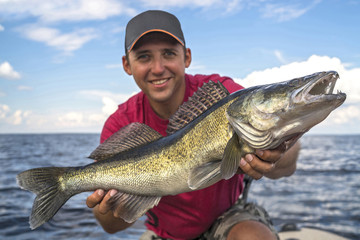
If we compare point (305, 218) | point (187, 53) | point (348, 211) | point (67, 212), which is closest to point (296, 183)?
point (348, 211)

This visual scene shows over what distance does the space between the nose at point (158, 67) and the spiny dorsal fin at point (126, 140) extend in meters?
0.70

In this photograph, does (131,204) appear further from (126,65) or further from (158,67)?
(126,65)

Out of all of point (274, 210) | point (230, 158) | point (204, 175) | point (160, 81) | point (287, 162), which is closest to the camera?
point (230, 158)

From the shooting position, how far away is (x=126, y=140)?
296 cm

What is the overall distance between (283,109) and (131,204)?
1687mm

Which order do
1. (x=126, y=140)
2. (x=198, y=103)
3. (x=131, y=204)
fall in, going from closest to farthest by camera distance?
(x=198, y=103) → (x=131, y=204) → (x=126, y=140)

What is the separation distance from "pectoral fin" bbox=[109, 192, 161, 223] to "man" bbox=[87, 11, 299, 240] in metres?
0.49

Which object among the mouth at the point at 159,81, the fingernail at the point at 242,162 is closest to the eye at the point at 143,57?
the mouth at the point at 159,81

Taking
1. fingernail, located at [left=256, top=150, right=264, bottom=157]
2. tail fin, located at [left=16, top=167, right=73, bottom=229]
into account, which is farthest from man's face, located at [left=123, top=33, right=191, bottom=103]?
fingernail, located at [left=256, top=150, right=264, bottom=157]

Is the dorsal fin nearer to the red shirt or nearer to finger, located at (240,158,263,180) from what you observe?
finger, located at (240,158,263,180)

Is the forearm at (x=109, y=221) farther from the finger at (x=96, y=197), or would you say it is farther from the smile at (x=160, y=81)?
the smile at (x=160, y=81)

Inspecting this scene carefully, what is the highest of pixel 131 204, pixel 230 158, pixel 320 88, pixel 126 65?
pixel 126 65

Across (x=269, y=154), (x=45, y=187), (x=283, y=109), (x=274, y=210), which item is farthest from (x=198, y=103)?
(x=274, y=210)

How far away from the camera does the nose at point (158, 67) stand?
3.29 m
